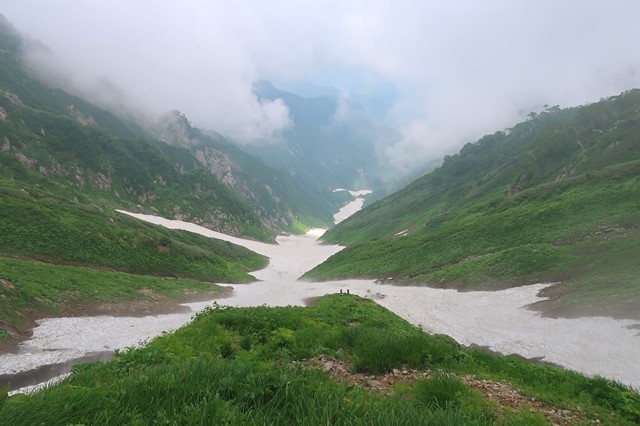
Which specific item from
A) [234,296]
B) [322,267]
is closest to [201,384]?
[234,296]

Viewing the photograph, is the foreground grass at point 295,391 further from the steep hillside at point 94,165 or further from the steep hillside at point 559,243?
the steep hillside at point 94,165

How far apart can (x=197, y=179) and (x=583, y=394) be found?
20437 centimetres

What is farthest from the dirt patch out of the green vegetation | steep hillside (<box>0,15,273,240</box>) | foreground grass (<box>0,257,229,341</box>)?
steep hillside (<box>0,15,273,240</box>)

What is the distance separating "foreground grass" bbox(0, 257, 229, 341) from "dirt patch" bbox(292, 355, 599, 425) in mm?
21984

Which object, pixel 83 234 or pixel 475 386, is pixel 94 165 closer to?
pixel 83 234

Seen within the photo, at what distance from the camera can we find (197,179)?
19950 centimetres

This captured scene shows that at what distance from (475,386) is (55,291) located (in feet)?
110

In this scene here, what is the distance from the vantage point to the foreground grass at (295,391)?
3992 mm

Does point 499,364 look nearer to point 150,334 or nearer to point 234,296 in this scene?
point 150,334

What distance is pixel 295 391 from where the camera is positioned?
4969 millimetres

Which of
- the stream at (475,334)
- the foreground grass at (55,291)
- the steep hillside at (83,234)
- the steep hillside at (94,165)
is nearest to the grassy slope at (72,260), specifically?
the foreground grass at (55,291)

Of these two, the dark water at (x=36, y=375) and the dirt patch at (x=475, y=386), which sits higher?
the dark water at (x=36, y=375)

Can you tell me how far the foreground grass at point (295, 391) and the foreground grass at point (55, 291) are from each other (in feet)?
56.8

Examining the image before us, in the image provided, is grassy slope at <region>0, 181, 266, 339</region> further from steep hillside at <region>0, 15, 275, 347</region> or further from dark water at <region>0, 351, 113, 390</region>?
dark water at <region>0, 351, 113, 390</region>
